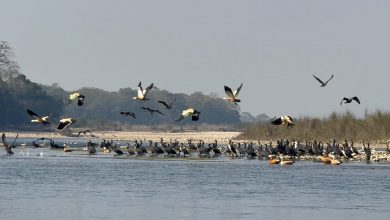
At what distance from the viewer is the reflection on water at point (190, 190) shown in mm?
27873

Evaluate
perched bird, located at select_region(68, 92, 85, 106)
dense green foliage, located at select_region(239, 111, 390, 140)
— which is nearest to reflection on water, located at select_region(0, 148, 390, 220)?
perched bird, located at select_region(68, 92, 85, 106)

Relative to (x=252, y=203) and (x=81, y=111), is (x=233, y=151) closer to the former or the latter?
(x=252, y=203)

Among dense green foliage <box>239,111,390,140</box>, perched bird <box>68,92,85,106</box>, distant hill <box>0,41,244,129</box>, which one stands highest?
distant hill <box>0,41,244,129</box>

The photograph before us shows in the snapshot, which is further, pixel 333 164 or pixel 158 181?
pixel 333 164

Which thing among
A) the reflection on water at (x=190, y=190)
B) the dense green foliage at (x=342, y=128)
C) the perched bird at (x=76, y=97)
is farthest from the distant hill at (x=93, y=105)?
the perched bird at (x=76, y=97)

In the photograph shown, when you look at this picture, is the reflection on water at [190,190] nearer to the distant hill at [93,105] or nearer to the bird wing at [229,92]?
the bird wing at [229,92]

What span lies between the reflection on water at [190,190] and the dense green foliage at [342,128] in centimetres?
1775

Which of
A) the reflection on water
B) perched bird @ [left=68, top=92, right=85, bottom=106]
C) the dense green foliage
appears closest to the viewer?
the reflection on water

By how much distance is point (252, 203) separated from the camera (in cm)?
3033

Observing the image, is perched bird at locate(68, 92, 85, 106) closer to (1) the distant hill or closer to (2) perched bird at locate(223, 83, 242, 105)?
(2) perched bird at locate(223, 83, 242, 105)

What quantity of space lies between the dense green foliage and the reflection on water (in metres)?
17.7

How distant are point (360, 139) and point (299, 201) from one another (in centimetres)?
3669

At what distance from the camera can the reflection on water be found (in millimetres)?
27873

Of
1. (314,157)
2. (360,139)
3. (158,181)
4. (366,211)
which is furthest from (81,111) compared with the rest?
(366,211)
